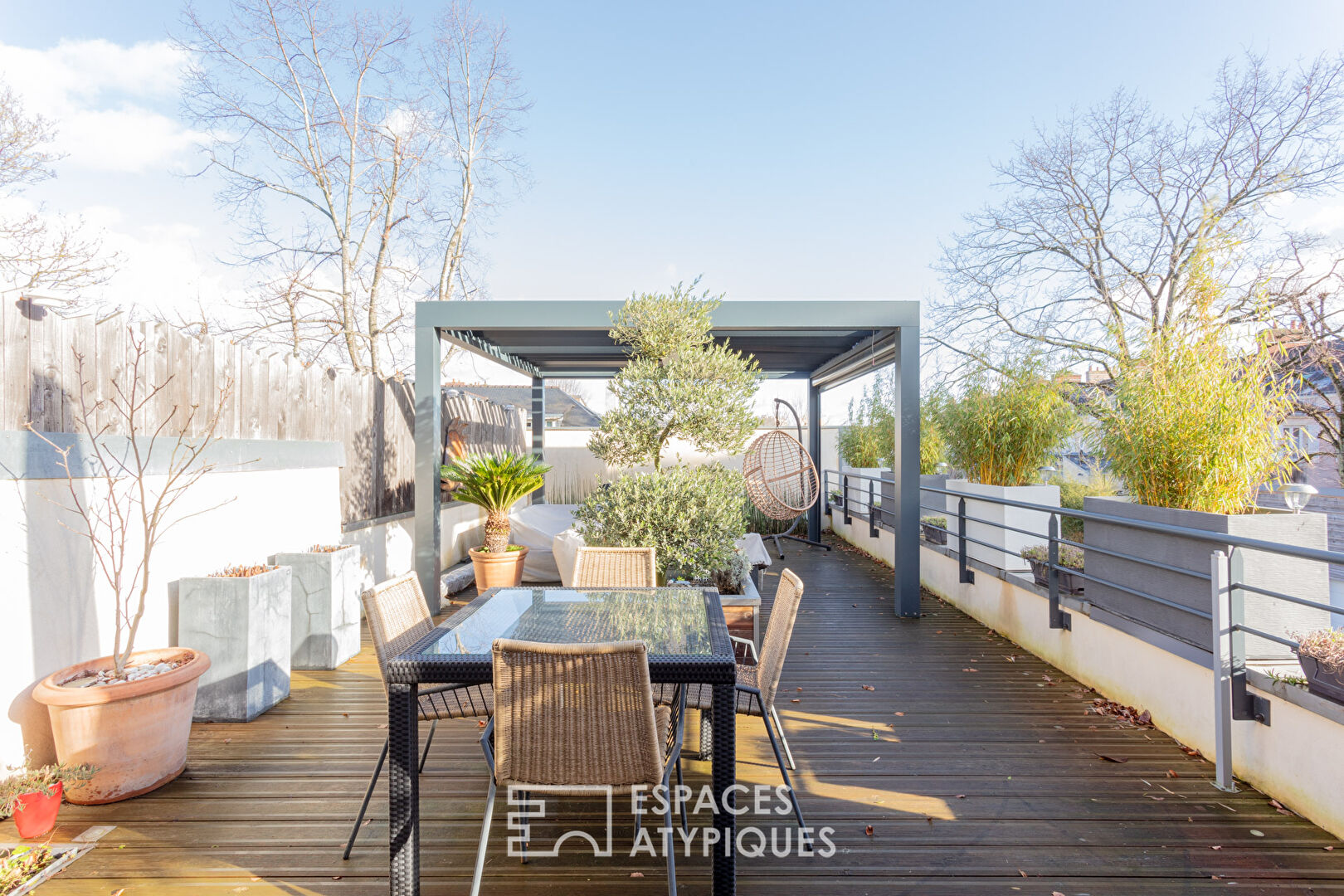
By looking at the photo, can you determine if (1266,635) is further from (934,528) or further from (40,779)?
(40,779)

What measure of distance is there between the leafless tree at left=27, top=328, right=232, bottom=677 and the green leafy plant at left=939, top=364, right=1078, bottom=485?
605 cm

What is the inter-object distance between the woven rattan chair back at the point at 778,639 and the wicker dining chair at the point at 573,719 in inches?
32.8

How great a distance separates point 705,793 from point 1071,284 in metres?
14.4

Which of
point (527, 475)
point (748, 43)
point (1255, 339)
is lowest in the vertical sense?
point (527, 475)

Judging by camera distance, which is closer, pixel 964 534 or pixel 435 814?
pixel 435 814

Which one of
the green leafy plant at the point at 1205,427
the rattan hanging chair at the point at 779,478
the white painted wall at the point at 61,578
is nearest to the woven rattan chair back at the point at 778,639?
the green leafy plant at the point at 1205,427

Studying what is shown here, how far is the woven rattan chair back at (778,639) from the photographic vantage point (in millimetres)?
2451

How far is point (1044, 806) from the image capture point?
8.46 feet

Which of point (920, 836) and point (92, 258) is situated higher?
point (92, 258)

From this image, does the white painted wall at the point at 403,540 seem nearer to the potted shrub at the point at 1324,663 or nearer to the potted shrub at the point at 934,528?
the potted shrub at the point at 1324,663

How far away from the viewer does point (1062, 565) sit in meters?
4.40

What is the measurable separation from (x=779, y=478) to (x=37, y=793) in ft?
18.1

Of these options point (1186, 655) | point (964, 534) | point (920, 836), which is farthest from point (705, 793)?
point (964, 534)

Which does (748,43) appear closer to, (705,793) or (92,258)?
(92,258)
